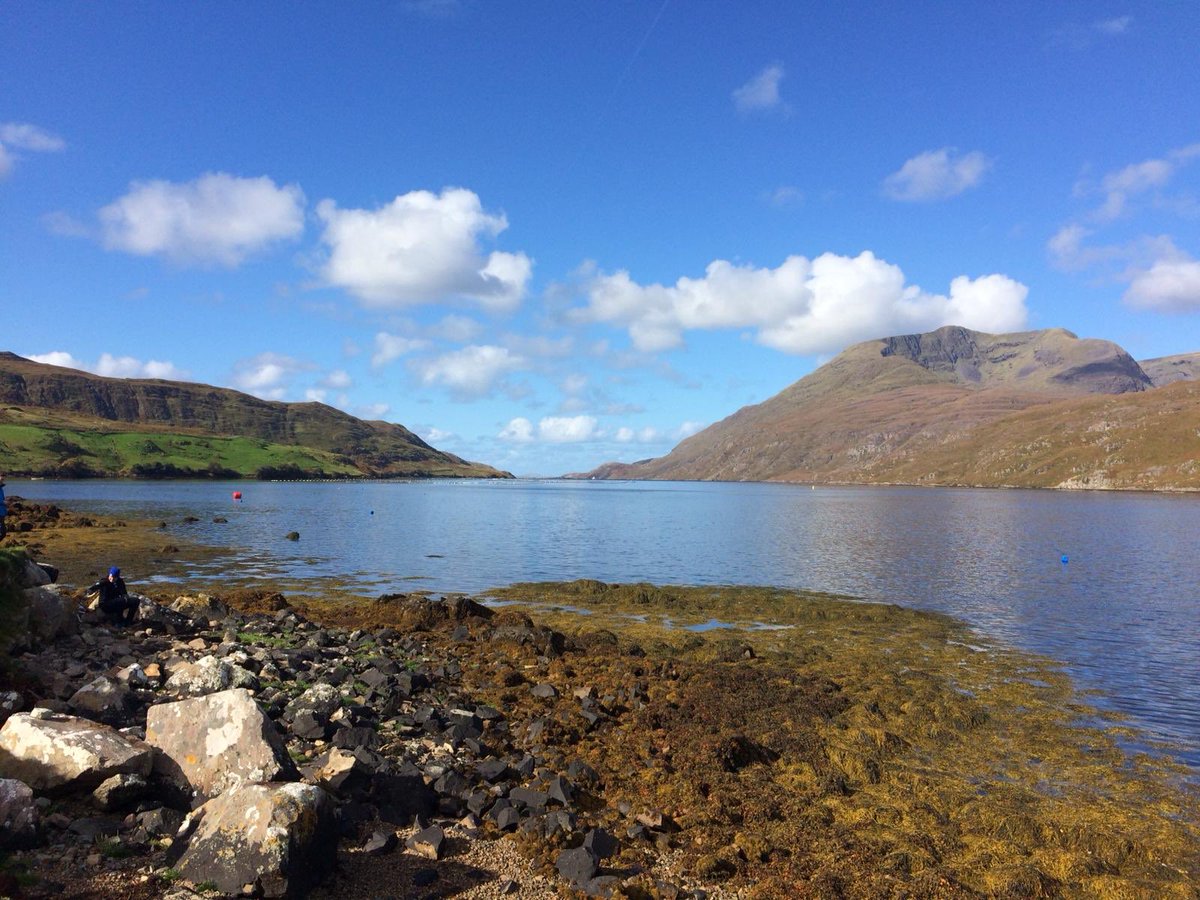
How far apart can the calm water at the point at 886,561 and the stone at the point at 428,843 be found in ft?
67.8

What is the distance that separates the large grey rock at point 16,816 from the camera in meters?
9.82

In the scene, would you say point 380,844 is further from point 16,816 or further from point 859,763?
point 859,763

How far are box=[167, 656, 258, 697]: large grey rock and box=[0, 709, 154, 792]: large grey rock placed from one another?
200 inches

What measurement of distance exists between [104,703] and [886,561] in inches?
2409

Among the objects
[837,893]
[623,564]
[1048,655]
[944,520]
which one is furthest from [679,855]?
[944,520]

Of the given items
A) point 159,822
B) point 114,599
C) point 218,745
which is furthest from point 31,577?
point 159,822

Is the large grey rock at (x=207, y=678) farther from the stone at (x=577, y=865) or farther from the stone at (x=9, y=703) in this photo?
the stone at (x=577, y=865)

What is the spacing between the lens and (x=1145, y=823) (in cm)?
1488

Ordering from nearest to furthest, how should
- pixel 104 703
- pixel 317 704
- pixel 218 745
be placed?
pixel 218 745 < pixel 104 703 < pixel 317 704

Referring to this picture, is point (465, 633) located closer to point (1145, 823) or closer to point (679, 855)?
point (679, 855)

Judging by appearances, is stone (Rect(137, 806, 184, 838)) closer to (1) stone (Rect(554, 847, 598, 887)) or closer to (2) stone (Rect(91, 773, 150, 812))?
(2) stone (Rect(91, 773, 150, 812))

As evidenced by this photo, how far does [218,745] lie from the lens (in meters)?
12.1

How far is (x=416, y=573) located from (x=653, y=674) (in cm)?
3269

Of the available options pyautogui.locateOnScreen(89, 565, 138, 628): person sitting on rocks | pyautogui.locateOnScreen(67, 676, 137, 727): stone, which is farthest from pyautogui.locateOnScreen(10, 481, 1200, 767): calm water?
pyautogui.locateOnScreen(67, 676, 137, 727): stone
